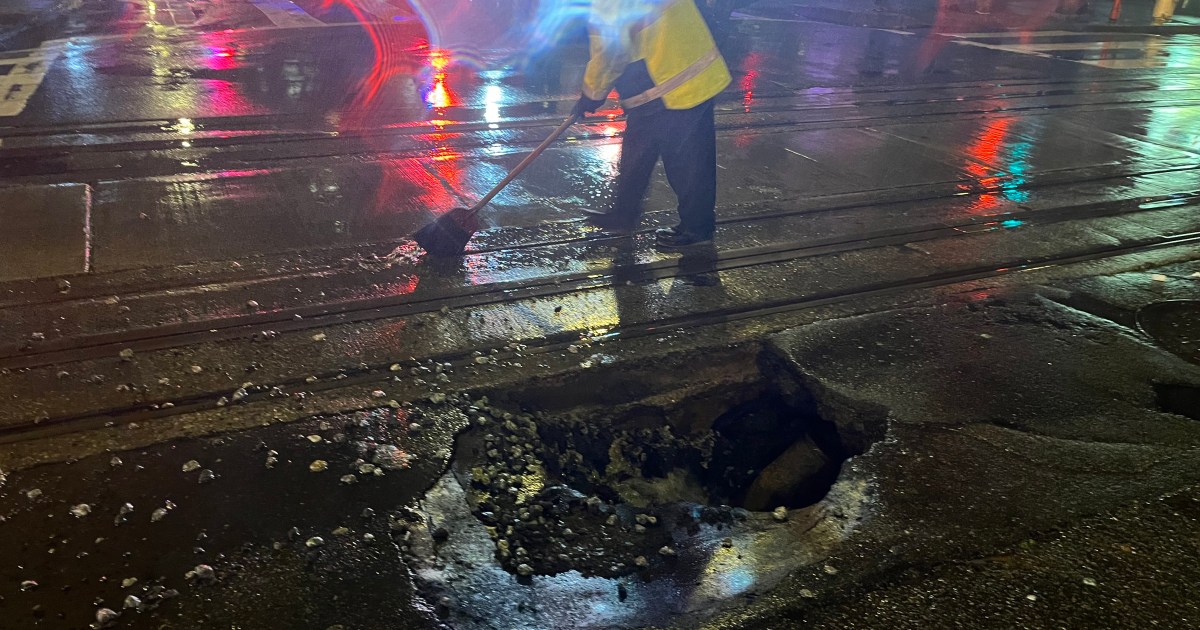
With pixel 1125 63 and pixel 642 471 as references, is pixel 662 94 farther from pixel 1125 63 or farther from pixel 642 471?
pixel 1125 63

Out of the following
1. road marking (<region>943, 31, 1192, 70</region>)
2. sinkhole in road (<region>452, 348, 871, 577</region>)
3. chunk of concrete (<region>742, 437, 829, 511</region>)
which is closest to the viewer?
sinkhole in road (<region>452, 348, 871, 577</region>)

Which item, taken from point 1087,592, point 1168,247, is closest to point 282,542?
point 1087,592

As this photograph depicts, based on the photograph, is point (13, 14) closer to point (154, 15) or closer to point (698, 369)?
point (154, 15)

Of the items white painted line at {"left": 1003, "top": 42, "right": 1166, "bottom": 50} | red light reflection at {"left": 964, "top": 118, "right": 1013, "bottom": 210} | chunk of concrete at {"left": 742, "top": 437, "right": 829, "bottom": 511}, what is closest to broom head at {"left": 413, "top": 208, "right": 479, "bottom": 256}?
chunk of concrete at {"left": 742, "top": 437, "right": 829, "bottom": 511}

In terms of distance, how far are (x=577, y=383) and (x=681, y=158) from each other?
1955mm

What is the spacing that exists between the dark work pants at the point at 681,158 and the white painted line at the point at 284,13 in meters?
10.9

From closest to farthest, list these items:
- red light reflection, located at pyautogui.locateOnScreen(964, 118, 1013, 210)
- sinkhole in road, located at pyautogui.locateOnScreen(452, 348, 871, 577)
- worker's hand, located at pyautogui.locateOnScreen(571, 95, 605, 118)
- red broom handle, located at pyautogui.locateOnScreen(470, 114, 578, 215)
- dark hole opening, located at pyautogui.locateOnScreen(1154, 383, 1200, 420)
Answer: sinkhole in road, located at pyautogui.locateOnScreen(452, 348, 871, 577), dark hole opening, located at pyautogui.locateOnScreen(1154, 383, 1200, 420), worker's hand, located at pyautogui.locateOnScreen(571, 95, 605, 118), red broom handle, located at pyautogui.locateOnScreen(470, 114, 578, 215), red light reflection, located at pyautogui.locateOnScreen(964, 118, 1013, 210)

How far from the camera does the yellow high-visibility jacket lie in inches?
172

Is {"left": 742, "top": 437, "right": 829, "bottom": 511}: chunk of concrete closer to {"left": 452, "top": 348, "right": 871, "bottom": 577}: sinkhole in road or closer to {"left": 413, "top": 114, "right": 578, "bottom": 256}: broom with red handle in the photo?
{"left": 452, "top": 348, "right": 871, "bottom": 577}: sinkhole in road

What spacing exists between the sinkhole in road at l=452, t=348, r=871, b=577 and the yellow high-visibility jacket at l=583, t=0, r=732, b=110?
69.9 inches

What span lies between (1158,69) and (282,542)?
14525 millimetres

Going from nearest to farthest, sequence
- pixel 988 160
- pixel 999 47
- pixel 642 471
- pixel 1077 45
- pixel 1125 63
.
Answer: pixel 642 471 → pixel 988 160 → pixel 1125 63 → pixel 999 47 → pixel 1077 45

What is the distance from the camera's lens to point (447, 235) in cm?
462

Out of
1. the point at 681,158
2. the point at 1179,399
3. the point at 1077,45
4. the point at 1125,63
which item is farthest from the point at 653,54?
the point at 1077,45
